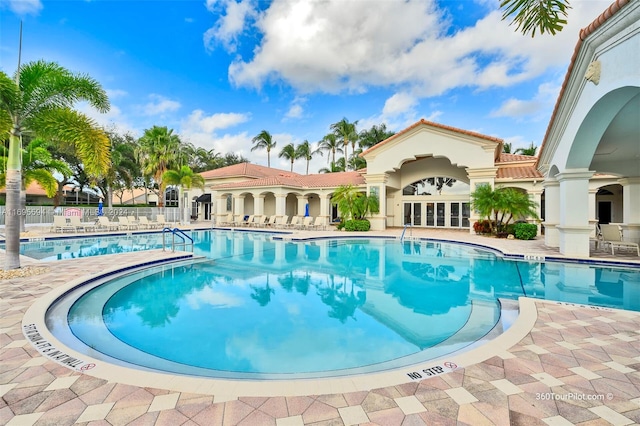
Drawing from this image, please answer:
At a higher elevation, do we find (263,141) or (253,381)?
(263,141)

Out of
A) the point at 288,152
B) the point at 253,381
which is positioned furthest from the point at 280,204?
the point at 253,381

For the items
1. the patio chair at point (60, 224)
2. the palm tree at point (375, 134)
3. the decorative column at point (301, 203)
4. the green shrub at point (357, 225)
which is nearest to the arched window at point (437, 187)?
the green shrub at point (357, 225)

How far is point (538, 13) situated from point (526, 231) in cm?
1661

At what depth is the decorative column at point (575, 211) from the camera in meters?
11.3

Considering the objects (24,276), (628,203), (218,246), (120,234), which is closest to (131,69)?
(120,234)

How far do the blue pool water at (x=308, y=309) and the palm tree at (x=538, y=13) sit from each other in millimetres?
4792

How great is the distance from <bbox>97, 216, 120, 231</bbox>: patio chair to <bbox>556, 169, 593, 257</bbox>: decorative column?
25725mm

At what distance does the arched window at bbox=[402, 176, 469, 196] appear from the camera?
24.5 m

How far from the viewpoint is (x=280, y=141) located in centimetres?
4800

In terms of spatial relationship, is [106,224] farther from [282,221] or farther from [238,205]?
[282,221]

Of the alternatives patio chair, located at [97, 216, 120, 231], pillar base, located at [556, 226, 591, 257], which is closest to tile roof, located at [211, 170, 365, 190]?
patio chair, located at [97, 216, 120, 231]

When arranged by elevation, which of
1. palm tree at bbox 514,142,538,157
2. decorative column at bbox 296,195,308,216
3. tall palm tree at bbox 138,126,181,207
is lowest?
decorative column at bbox 296,195,308,216

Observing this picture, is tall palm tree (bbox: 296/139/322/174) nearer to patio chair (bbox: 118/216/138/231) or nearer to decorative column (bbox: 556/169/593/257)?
patio chair (bbox: 118/216/138/231)

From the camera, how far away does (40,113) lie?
28.9 ft
